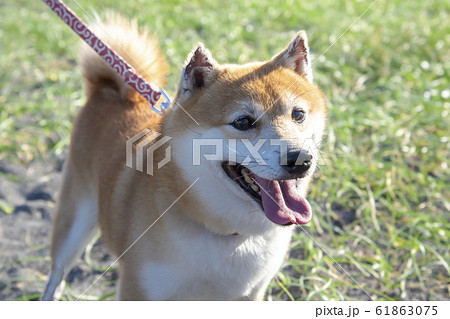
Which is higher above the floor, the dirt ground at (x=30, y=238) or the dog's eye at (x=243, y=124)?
the dog's eye at (x=243, y=124)

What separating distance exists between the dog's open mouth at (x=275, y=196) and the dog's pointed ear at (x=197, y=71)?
18.6 inches

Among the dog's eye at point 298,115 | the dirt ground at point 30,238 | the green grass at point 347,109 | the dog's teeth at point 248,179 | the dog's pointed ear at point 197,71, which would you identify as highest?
the dog's pointed ear at point 197,71

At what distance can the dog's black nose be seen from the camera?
229cm

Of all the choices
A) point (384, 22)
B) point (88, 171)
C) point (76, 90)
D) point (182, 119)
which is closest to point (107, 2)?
point (76, 90)

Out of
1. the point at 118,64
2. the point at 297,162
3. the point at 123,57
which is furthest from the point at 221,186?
the point at 123,57

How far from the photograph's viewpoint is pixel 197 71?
8.68ft

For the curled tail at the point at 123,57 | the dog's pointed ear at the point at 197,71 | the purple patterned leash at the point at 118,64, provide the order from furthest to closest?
1. the curled tail at the point at 123,57
2. the purple patterned leash at the point at 118,64
3. the dog's pointed ear at the point at 197,71

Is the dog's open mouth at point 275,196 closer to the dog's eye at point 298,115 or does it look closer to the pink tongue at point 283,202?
the pink tongue at point 283,202

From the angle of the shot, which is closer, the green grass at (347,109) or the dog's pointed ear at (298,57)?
the dog's pointed ear at (298,57)

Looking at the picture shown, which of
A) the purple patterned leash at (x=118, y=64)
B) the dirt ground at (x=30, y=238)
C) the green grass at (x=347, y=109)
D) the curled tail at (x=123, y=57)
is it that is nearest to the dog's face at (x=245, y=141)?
the purple patterned leash at (x=118, y=64)

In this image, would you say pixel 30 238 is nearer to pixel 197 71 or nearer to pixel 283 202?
pixel 197 71

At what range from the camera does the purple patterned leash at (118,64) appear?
2995 millimetres

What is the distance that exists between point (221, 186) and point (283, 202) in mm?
303

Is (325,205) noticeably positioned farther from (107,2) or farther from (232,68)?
(107,2)
